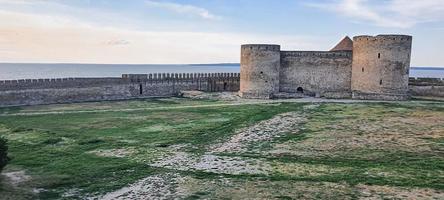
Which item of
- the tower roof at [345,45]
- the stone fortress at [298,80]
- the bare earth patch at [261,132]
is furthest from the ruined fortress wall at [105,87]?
the bare earth patch at [261,132]

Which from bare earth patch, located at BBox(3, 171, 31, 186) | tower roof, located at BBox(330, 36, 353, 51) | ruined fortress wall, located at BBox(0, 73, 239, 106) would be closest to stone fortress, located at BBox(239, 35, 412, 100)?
tower roof, located at BBox(330, 36, 353, 51)

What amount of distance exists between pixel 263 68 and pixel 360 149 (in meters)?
18.0

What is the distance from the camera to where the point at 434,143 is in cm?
1444

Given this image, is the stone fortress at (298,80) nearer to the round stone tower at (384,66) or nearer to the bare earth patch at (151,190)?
the round stone tower at (384,66)

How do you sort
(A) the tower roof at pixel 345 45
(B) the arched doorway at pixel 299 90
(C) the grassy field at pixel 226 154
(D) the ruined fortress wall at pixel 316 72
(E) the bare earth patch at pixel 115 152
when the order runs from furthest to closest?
(A) the tower roof at pixel 345 45 < (B) the arched doorway at pixel 299 90 < (D) the ruined fortress wall at pixel 316 72 < (E) the bare earth patch at pixel 115 152 < (C) the grassy field at pixel 226 154

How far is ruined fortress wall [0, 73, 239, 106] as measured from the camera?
25734 millimetres

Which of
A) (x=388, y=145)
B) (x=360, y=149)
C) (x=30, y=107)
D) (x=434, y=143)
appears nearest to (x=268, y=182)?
(x=360, y=149)

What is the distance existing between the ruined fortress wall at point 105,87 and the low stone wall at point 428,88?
13.4 metres

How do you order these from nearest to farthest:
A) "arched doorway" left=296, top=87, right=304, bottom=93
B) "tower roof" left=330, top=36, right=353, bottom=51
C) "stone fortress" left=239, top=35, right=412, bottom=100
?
"stone fortress" left=239, top=35, right=412, bottom=100
"arched doorway" left=296, top=87, right=304, bottom=93
"tower roof" left=330, top=36, right=353, bottom=51

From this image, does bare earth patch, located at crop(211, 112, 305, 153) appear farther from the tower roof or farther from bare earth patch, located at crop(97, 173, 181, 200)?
the tower roof

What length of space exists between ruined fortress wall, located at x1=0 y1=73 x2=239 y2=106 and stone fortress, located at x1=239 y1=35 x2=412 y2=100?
433 cm

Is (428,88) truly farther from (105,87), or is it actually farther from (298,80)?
(105,87)

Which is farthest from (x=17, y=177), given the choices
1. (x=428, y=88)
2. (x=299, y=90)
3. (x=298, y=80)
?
(x=428, y=88)

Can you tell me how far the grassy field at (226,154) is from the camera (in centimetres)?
984
